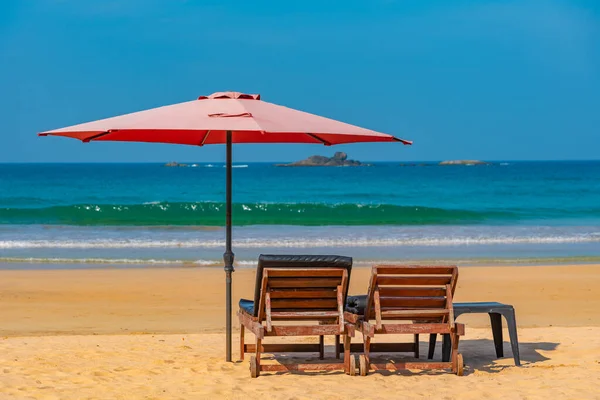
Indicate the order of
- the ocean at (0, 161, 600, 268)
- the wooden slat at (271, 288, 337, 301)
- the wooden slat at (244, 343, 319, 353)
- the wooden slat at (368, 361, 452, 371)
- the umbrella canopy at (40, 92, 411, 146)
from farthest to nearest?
the ocean at (0, 161, 600, 268), the wooden slat at (244, 343, 319, 353), the wooden slat at (368, 361, 452, 371), the wooden slat at (271, 288, 337, 301), the umbrella canopy at (40, 92, 411, 146)

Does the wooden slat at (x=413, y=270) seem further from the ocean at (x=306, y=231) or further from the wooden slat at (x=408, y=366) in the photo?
the ocean at (x=306, y=231)

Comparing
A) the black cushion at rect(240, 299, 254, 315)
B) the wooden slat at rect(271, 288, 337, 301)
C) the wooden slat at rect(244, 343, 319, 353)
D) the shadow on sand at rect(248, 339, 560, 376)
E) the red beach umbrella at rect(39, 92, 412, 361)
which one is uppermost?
the red beach umbrella at rect(39, 92, 412, 361)

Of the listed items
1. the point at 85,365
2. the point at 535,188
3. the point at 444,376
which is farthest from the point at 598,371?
the point at 535,188

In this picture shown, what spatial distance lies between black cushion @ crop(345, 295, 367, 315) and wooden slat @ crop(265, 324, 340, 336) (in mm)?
417

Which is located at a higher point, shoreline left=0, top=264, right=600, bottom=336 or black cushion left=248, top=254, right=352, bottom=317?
black cushion left=248, top=254, right=352, bottom=317

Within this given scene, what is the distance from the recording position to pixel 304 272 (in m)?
6.18

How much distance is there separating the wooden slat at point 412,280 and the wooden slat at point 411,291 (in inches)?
1.8

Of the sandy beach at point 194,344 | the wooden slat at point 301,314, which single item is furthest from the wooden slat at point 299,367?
the wooden slat at point 301,314

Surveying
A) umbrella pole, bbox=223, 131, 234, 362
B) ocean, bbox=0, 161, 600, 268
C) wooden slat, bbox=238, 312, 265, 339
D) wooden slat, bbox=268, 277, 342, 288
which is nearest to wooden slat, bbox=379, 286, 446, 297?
wooden slat, bbox=268, 277, 342, 288

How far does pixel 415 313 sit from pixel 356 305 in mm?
544

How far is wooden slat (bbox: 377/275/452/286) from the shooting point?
6.24 meters

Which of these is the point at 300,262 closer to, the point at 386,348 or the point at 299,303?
the point at 299,303

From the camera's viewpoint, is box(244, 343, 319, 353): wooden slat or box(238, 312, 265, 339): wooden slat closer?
box(238, 312, 265, 339): wooden slat

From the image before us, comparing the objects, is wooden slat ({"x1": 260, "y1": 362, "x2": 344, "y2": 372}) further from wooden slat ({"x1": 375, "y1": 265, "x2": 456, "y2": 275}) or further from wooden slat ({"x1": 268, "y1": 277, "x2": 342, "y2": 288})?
wooden slat ({"x1": 375, "y1": 265, "x2": 456, "y2": 275})
